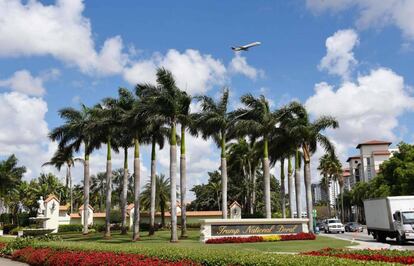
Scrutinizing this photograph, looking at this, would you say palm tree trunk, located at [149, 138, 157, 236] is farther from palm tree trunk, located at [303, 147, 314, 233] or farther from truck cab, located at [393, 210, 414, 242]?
truck cab, located at [393, 210, 414, 242]

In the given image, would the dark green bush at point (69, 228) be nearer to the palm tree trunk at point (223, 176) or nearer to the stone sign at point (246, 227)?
the palm tree trunk at point (223, 176)

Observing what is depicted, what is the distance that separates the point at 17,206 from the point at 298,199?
2937 inches

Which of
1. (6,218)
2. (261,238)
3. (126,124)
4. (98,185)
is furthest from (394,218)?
(98,185)

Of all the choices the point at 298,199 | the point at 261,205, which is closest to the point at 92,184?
the point at 261,205

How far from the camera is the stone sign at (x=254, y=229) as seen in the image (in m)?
31.9

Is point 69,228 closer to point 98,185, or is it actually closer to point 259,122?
point 259,122

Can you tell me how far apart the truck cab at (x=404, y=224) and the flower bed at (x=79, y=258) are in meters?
21.0

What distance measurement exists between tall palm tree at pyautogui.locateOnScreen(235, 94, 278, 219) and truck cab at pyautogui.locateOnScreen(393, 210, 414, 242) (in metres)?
10.4

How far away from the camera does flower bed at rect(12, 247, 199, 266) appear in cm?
1355

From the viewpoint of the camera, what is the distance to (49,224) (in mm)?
56156

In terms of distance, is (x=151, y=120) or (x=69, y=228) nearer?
(x=151, y=120)

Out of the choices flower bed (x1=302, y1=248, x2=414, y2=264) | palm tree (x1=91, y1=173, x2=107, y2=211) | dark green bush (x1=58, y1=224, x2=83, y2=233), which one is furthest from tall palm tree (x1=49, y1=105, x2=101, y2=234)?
palm tree (x1=91, y1=173, x2=107, y2=211)

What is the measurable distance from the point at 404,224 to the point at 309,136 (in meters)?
11.7

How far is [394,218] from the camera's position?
30.0 m
